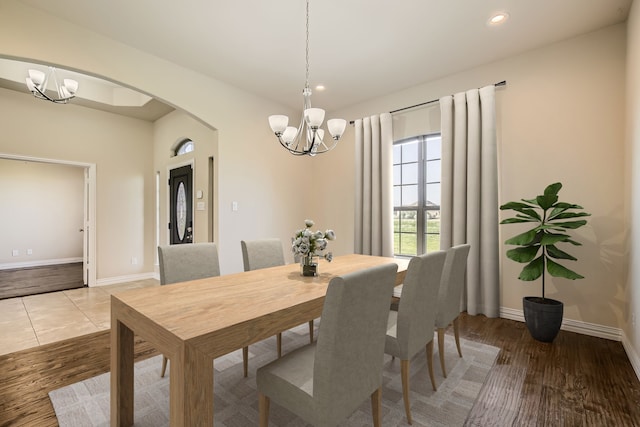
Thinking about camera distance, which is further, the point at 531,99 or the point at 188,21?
the point at 531,99

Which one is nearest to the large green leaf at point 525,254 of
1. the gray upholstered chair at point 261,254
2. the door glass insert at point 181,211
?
the gray upholstered chair at point 261,254

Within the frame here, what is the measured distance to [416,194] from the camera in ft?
13.4

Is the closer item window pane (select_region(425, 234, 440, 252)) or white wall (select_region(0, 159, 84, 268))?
window pane (select_region(425, 234, 440, 252))

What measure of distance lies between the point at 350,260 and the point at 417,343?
3.80 feet

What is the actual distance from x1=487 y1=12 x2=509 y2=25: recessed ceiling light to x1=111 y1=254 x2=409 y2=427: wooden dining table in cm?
268

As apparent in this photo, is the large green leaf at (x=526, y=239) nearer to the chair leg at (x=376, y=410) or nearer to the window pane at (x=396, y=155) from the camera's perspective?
the window pane at (x=396, y=155)

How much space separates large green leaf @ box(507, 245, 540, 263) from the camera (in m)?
2.68

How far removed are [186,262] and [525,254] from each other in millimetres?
2990

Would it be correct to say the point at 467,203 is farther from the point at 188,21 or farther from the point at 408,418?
the point at 188,21

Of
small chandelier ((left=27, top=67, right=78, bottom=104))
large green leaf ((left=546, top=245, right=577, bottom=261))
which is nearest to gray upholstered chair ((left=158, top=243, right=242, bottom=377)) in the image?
small chandelier ((left=27, top=67, right=78, bottom=104))

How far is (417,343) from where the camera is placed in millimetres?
1725

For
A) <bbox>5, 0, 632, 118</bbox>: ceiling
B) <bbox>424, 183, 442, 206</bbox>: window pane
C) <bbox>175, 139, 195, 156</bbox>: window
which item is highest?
<bbox>5, 0, 632, 118</bbox>: ceiling

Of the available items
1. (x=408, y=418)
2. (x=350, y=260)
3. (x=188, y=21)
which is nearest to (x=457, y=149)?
(x=350, y=260)

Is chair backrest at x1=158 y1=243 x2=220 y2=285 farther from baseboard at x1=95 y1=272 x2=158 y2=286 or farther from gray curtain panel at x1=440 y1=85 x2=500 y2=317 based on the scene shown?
baseboard at x1=95 y1=272 x2=158 y2=286
